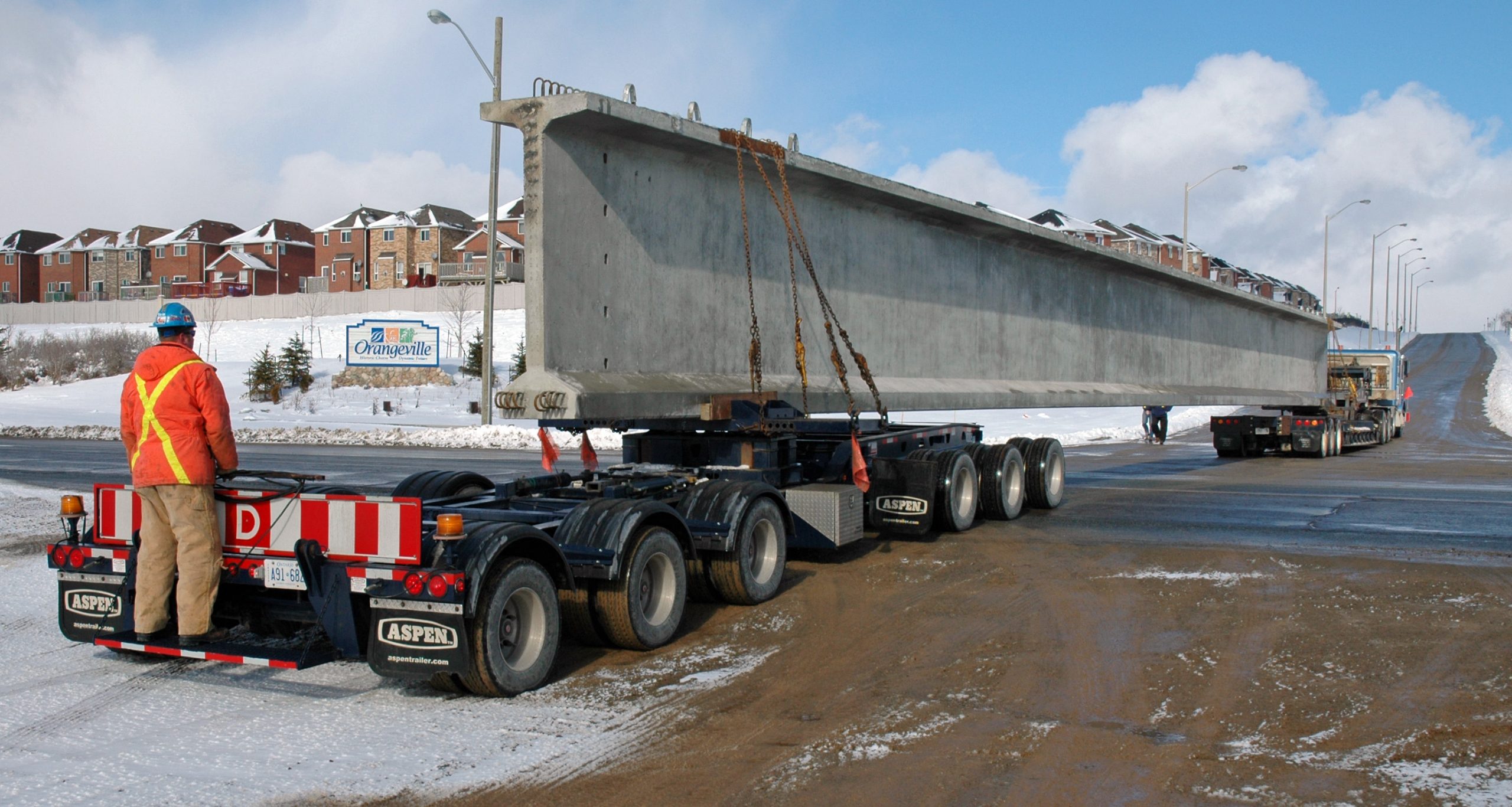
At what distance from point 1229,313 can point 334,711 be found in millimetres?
18818

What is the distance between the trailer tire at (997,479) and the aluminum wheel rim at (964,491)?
268 mm

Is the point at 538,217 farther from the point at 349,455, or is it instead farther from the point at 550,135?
the point at 349,455

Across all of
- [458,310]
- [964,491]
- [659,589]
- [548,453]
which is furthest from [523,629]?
[458,310]

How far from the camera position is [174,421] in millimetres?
6180

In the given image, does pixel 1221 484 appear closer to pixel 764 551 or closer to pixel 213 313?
pixel 764 551

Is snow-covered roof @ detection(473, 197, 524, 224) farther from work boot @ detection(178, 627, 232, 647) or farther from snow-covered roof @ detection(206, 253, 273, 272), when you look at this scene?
work boot @ detection(178, 627, 232, 647)

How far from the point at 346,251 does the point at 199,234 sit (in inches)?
657

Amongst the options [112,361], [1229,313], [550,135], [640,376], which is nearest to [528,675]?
[640,376]

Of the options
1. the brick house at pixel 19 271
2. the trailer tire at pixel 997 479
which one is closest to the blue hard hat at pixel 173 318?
the trailer tire at pixel 997 479

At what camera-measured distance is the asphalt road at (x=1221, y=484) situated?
42.2 feet

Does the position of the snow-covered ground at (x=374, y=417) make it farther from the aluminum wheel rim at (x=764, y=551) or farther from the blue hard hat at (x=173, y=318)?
the blue hard hat at (x=173, y=318)

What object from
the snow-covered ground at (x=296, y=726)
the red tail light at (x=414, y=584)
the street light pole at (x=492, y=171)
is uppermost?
the street light pole at (x=492, y=171)

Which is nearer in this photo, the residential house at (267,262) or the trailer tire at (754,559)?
the trailer tire at (754,559)

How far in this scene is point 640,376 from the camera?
338 inches
